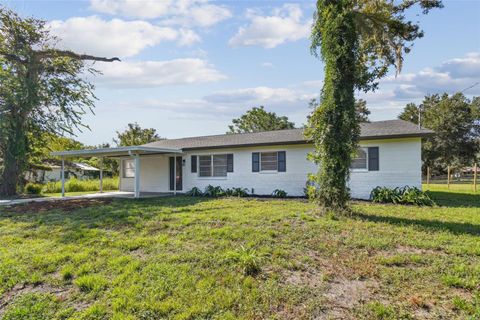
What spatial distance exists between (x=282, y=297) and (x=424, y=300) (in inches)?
64.4

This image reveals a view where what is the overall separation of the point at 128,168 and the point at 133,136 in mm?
13936

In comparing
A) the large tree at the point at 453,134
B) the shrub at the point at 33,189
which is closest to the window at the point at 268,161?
the shrub at the point at 33,189

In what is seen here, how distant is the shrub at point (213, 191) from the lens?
14.9m

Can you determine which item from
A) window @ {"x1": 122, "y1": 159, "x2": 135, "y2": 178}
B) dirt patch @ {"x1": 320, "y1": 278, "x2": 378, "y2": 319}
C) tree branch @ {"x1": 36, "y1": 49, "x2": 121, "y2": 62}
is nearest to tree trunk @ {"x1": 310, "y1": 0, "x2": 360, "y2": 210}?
dirt patch @ {"x1": 320, "y1": 278, "x2": 378, "y2": 319}

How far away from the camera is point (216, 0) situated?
368 inches

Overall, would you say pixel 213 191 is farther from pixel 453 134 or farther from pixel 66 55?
pixel 453 134

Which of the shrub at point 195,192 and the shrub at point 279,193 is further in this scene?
the shrub at point 195,192

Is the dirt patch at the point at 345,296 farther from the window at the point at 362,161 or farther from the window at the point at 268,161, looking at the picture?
the window at the point at 268,161

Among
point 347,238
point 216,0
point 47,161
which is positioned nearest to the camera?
point 347,238

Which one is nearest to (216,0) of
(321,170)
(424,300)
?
(321,170)

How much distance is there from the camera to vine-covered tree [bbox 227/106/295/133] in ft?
135

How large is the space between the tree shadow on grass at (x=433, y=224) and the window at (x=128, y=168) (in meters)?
14.9

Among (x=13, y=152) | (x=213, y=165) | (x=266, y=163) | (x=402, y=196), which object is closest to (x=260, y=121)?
(x=213, y=165)

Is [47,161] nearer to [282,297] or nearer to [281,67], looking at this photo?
[281,67]
